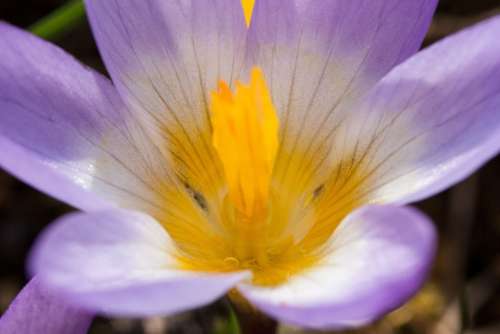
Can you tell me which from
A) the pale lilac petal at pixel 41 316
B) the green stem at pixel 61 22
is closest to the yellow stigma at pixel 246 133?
the pale lilac petal at pixel 41 316

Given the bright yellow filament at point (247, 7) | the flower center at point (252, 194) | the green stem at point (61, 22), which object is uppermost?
the bright yellow filament at point (247, 7)

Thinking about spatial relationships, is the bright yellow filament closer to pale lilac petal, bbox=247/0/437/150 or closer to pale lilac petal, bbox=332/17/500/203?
pale lilac petal, bbox=247/0/437/150

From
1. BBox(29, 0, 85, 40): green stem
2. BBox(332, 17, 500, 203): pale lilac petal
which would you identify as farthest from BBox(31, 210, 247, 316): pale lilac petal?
BBox(29, 0, 85, 40): green stem

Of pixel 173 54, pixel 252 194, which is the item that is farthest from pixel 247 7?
pixel 252 194

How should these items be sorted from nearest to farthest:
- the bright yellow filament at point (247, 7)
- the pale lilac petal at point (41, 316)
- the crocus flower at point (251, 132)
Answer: the crocus flower at point (251, 132) < the pale lilac petal at point (41, 316) < the bright yellow filament at point (247, 7)

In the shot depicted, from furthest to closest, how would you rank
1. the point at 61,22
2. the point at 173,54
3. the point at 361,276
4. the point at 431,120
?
the point at 61,22 < the point at 173,54 < the point at 431,120 < the point at 361,276

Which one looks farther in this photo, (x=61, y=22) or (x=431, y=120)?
(x=61, y=22)

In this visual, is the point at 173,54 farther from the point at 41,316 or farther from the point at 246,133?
the point at 41,316

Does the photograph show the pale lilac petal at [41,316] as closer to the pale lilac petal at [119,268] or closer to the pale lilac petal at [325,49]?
the pale lilac petal at [119,268]
